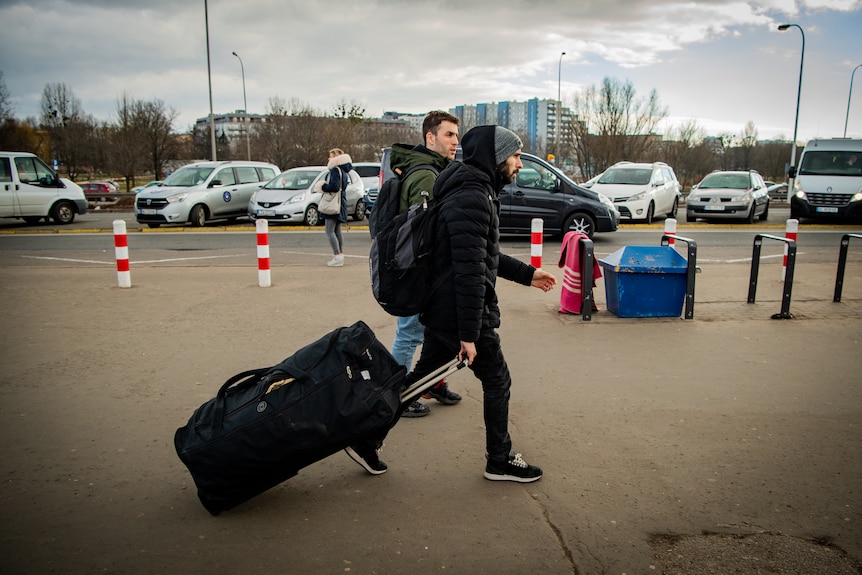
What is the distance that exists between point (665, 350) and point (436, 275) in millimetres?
3366

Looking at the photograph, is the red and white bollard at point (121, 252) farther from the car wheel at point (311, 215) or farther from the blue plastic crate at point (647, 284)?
the car wheel at point (311, 215)

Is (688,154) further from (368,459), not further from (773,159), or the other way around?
(368,459)

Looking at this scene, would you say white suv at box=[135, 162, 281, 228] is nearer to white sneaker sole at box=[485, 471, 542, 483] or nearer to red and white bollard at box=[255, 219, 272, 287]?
red and white bollard at box=[255, 219, 272, 287]

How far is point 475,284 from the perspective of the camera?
3.08 m

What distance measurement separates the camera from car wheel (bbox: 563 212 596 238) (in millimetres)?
13695

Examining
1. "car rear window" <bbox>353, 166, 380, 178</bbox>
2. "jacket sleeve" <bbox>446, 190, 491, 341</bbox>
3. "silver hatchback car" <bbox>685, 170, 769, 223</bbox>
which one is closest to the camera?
"jacket sleeve" <bbox>446, 190, 491, 341</bbox>

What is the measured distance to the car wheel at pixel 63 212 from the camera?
731 inches

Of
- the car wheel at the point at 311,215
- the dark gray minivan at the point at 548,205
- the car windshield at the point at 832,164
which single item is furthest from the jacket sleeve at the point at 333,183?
the car windshield at the point at 832,164

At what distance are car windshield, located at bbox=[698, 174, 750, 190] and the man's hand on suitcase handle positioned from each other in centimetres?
1888

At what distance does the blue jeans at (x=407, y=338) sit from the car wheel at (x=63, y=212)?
17874 mm

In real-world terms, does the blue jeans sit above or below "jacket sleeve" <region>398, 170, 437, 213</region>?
below

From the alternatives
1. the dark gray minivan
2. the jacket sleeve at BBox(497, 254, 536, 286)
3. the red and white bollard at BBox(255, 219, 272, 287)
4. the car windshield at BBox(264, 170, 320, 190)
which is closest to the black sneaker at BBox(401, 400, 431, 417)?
the jacket sleeve at BBox(497, 254, 536, 286)

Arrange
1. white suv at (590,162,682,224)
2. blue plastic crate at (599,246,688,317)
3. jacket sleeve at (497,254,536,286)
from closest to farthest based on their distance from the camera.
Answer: jacket sleeve at (497,254,536,286), blue plastic crate at (599,246,688,317), white suv at (590,162,682,224)

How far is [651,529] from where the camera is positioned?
117 inches
